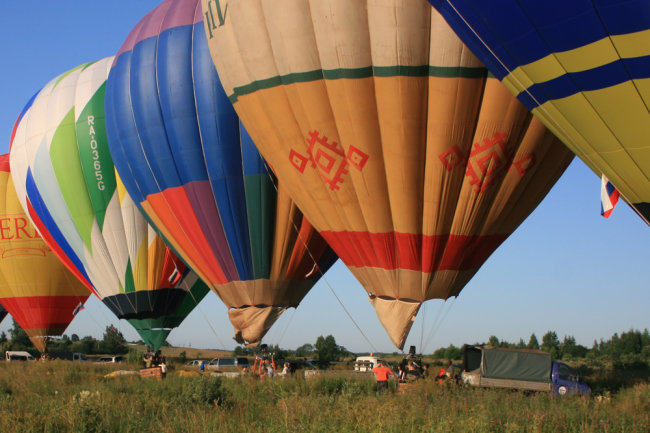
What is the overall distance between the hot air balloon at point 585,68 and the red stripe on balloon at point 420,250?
164 inches

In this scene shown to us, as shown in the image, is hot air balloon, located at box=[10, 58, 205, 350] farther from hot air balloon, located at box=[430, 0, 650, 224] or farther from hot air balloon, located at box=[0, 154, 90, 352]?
hot air balloon, located at box=[430, 0, 650, 224]

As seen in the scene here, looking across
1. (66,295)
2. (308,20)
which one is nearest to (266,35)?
(308,20)

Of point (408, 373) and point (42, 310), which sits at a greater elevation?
point (42, 310)

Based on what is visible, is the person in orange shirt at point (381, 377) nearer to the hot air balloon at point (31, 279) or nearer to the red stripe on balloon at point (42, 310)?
the hot air balloon at point (31, 279)

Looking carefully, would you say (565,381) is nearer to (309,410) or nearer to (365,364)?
(309,410)

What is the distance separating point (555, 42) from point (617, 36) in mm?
913

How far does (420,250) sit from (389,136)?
245 centimetres

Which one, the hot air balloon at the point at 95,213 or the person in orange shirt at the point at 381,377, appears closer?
the person in orange shirt at the point at 381,377

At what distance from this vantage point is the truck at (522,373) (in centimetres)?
1462

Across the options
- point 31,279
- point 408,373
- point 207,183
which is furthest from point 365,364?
point 31,279

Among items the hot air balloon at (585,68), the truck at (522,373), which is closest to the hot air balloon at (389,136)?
the truck at (522,373)

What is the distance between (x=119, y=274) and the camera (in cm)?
2384

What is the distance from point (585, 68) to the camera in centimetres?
1034

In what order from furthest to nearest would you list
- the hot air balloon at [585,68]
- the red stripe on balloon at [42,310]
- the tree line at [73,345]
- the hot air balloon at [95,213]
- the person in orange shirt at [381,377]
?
the tree line at [73,345] < the red stripe on balloon at [42,310] < the hot air balloon at [95,213] < the person in orange shirt at [381,377] < the hot air balloon at [585,68]
